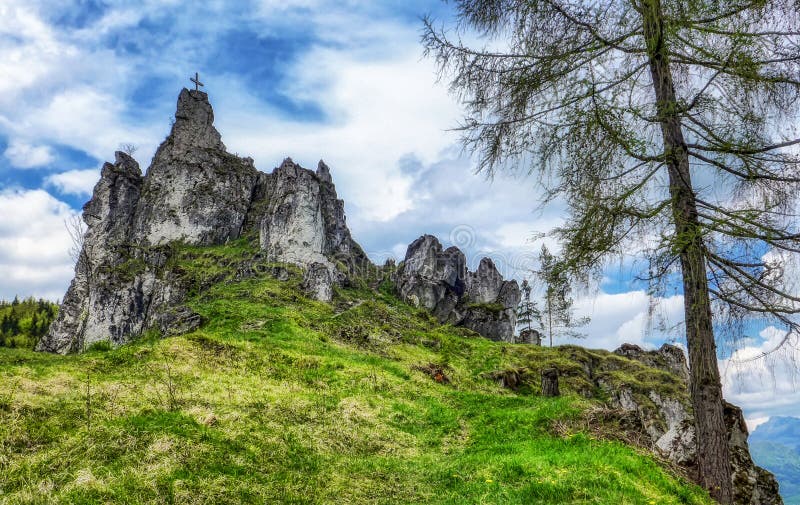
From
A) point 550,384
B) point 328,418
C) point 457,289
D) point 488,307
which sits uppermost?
point 457,289

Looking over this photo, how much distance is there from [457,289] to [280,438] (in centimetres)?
4333

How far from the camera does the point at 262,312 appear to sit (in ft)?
83.5

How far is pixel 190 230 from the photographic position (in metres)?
49.0

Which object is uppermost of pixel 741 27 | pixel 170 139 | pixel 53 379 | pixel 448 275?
pixel 170 139

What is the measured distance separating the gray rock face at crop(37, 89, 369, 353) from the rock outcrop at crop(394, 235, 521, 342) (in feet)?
24.6

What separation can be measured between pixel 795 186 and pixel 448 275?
4308 cm

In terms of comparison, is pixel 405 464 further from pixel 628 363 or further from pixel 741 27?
pixel 628 363

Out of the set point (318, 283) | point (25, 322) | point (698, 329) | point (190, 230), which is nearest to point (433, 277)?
point (318, 283)

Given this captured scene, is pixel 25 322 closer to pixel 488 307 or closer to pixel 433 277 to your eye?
pixel 433 277

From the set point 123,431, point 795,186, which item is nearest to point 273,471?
point 123,431

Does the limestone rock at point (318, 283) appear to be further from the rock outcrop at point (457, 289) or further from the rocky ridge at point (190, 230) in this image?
the rock outcrop at point (457, 289)

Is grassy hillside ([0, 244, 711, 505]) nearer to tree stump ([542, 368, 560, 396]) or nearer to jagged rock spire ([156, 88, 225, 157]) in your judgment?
tree stump ([542, 368, 560, 396])

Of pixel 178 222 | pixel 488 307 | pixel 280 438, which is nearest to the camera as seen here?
pixel 280 438

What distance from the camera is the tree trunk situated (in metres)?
5.81
